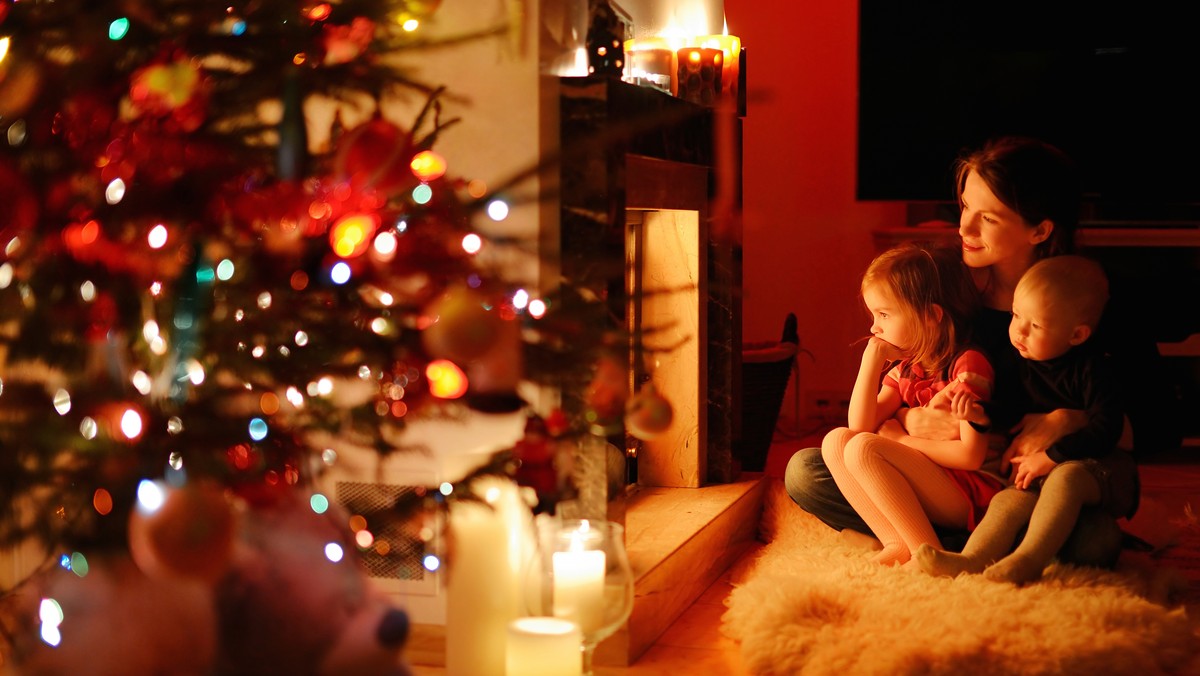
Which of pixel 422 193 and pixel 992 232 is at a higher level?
pixel 422 193

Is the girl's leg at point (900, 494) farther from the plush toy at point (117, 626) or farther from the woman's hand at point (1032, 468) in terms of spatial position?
the plush toy at point (117, 626)

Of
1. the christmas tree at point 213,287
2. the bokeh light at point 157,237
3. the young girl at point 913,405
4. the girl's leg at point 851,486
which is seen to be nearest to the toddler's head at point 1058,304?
the young girl at point 913,405

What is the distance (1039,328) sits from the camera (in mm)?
2084

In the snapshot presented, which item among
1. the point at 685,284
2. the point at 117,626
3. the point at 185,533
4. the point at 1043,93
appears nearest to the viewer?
the point at 185,533

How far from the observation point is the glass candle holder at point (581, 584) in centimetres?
163

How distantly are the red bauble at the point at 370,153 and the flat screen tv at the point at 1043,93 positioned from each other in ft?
9.48

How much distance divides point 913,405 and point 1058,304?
327mm

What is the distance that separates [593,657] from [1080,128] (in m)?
2.59

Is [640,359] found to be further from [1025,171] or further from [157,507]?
[1025,171]

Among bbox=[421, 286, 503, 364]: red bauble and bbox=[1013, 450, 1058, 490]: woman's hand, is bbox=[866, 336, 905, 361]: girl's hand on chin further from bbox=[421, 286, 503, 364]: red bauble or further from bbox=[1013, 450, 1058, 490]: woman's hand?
A: bbox=[421, 286, 503, 364]: red bauble

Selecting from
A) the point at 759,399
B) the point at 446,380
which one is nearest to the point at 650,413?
the point at 446,380

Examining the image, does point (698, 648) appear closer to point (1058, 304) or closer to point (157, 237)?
point (1058, 304)

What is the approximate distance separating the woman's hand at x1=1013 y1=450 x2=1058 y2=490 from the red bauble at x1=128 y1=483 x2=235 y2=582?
151cm

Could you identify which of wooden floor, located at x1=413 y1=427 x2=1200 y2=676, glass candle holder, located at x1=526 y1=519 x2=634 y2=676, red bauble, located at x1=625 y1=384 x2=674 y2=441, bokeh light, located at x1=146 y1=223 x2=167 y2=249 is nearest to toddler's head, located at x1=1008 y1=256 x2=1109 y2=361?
wooden floor, located at x1=413 y1=427 x2=1200 y2=676
